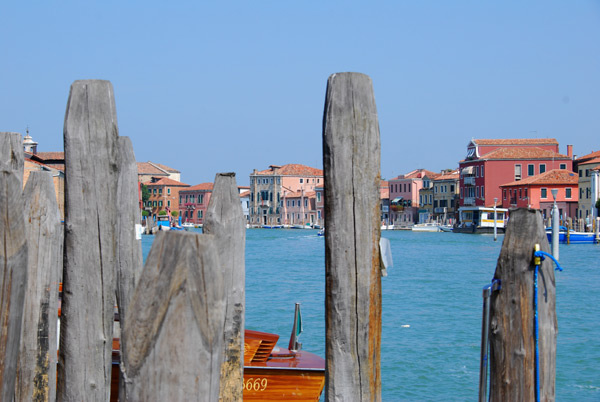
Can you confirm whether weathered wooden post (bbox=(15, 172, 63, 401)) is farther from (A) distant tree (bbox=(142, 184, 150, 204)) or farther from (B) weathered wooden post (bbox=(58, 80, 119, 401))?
(A) distant tree (bbox=(142, 184, 150, 204))

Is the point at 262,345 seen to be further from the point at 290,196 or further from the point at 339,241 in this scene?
the point at 290,196

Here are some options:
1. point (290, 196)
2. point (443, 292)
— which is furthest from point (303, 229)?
point (443, 292)

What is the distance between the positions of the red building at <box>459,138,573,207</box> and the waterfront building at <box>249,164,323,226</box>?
4131cm

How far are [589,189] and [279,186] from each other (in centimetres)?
6203

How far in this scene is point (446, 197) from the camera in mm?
96812

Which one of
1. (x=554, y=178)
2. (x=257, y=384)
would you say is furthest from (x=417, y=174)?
(x=257, y=384)

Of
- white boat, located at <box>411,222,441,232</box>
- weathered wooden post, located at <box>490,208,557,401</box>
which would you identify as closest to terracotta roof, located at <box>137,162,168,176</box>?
white boat, located at <box>411,222,441,232</box>

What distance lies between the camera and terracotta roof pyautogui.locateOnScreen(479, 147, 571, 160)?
7794cm

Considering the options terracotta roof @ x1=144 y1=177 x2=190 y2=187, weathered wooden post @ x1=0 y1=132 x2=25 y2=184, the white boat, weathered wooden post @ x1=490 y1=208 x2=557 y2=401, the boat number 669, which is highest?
terracotta roof @ x1=144 y1=177 x2=190 y2=187

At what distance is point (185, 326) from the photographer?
5.80 feet

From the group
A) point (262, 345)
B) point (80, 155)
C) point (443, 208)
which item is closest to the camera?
point (80, 155)

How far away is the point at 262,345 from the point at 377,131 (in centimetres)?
397

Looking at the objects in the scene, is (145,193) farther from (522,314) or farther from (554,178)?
(522,314)

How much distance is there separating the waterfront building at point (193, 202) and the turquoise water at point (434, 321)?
82.4 metres
